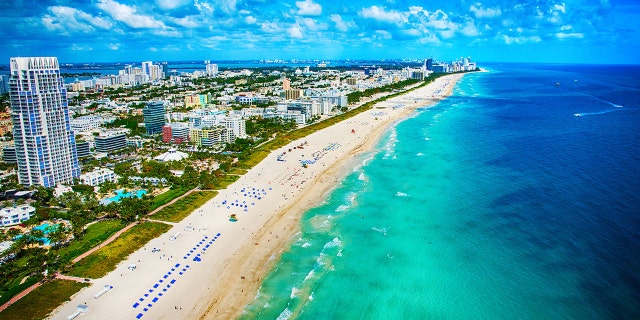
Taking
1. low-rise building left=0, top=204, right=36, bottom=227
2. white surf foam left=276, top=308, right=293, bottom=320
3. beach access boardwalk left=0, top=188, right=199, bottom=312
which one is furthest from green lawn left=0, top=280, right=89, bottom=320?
low-rise building left=0, top=204, right=36, bottom=227

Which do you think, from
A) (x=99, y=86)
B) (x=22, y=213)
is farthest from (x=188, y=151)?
(x=99, y=86)

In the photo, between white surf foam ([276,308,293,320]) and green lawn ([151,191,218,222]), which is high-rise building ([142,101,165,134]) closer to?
green lawn ([151,191,218,222])

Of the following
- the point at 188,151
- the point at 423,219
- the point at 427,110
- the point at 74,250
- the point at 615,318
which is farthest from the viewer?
the point at 427,110

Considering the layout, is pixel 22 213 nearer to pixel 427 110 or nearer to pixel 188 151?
pixel 188 151

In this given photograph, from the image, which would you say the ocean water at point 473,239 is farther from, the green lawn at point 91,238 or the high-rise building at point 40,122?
the high-rise building at point 40,122

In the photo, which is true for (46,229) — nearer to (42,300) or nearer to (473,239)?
(42,300)

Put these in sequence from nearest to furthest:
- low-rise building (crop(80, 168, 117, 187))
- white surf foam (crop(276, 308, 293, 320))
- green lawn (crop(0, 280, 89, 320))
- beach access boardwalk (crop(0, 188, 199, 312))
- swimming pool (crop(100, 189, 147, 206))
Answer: green lawn (crop(0, 280, 89, 320)), white surf foam (crop(276, 308, 293, 320)), beach access boardwalk (crop(0, 188, 199, 312)), swimming pool (crop(100, 189, 147, 206)), low-rise building (crop(80, 168, 117, 187))
